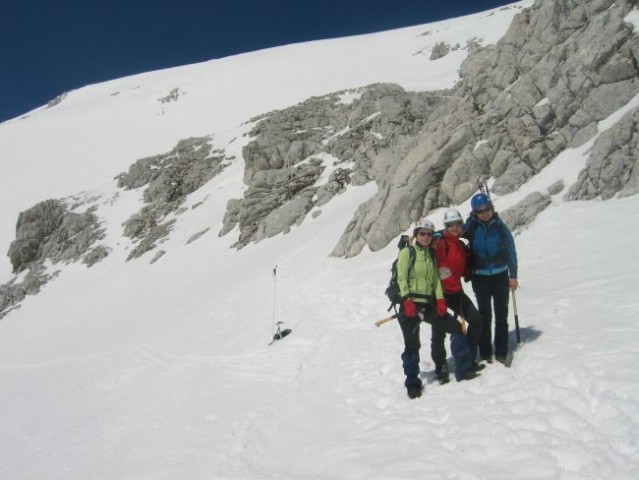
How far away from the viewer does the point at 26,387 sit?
20.6 m

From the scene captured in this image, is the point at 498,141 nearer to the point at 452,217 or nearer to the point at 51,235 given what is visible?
the point at 452,217

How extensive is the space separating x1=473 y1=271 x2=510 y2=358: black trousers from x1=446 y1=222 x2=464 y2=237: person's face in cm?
79

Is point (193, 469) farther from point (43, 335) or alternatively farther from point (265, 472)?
point (43, 335)

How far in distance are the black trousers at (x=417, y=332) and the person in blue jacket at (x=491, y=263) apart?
619 mm

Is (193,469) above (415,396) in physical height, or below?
below

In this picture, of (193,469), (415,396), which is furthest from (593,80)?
(193,469)

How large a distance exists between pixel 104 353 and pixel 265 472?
1818 cm

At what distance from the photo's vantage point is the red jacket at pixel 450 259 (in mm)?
7047

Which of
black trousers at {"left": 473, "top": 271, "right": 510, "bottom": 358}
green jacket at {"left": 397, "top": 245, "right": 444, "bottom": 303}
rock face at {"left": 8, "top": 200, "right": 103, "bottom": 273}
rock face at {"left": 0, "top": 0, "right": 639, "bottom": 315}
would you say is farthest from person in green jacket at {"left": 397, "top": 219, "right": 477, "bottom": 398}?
rock face at {"left": 8, "top": 200, "right": 103, "bottom": 273}

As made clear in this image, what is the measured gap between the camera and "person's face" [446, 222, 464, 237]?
6961 millimetres

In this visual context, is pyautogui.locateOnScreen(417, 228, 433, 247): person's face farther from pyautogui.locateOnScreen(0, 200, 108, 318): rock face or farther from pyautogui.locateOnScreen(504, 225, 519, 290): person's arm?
pyautogui.locateOnScreen(0, 200, 108, 318): rock face

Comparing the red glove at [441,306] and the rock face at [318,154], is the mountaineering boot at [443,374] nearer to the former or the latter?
the red glove at [441,306]

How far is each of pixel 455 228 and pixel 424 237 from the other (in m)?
0.53

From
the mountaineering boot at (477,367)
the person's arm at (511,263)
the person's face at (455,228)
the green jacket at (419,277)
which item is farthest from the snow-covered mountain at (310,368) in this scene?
the person's face at (455,228)
